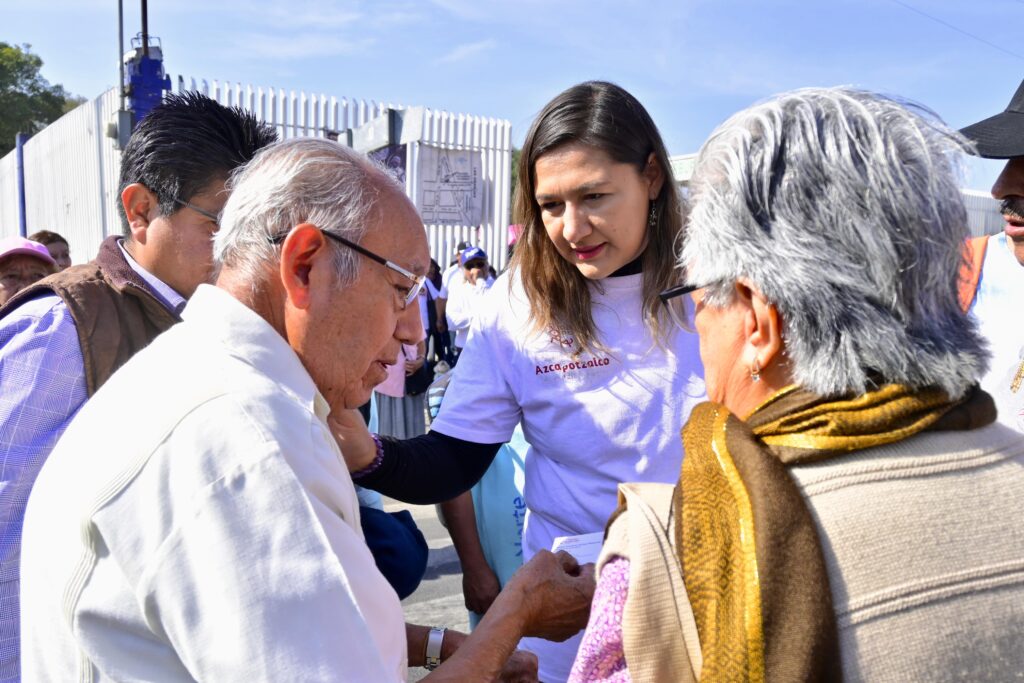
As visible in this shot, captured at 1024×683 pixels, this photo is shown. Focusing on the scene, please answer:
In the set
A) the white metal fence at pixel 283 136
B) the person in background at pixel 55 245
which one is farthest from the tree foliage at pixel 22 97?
the person in background at pixel 55 245

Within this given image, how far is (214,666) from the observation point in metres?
0.98

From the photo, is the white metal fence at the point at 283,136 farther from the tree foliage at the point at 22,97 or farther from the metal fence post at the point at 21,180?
the tree foliage at the point at 22,97

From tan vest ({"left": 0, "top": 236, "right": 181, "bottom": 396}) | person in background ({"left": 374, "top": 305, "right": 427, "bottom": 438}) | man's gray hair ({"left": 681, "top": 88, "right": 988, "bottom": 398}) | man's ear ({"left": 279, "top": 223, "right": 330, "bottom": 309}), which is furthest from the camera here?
person in background ({"left": 374, "top": 305, "right": 427, "bottom": 438})

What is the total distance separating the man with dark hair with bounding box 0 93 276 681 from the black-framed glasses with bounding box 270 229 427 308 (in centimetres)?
82

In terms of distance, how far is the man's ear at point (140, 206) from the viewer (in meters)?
2.32

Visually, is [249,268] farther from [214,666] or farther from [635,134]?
[635,134]

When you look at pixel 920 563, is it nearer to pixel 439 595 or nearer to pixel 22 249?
pixel 439 595

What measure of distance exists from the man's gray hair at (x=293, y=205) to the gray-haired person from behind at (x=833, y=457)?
585 mm

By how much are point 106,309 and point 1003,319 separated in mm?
2485

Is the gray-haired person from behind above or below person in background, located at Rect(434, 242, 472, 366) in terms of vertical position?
above

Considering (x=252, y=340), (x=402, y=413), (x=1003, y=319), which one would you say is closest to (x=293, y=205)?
(x=252, y=340)

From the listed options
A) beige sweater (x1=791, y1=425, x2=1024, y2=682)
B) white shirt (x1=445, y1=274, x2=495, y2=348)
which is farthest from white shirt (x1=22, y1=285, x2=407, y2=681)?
white shirt (x1=445, y1=274, x2=495, y2=348)

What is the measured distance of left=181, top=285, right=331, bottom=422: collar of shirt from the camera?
121 centimetres

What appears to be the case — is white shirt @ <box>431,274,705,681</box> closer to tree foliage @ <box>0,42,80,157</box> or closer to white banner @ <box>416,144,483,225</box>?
white banner @ <box>416,144,483,225</box>
